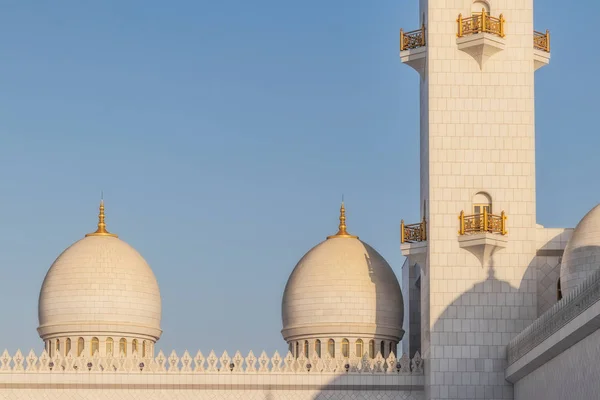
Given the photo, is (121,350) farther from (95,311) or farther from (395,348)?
(395,348)

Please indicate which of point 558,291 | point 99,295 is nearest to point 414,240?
point 558,291

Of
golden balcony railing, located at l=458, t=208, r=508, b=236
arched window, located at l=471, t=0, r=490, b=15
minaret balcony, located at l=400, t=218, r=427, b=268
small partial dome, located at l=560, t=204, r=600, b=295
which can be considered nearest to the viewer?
small partial dome, located at l=560, t=204, r=600, b=295

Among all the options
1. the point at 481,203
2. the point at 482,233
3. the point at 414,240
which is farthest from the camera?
the point at 414,240

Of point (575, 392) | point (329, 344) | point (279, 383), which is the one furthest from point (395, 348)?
point (575, 392)

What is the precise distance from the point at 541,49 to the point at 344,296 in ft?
31.6

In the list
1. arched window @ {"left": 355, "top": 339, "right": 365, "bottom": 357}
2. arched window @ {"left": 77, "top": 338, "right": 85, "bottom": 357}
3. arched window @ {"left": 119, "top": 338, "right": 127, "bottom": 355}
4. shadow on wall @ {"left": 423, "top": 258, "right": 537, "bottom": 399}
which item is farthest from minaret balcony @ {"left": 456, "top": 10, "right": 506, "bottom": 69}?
A: arched window @ {"left": 77, "top": 338, "right": 85, "bottom": 357}

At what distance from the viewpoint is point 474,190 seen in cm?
3831

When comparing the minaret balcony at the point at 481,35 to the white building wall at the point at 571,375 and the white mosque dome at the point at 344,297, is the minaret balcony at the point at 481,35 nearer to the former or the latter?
the white mosque dome at the point at 344,297

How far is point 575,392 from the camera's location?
2886 cm

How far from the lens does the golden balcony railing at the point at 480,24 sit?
126 ft

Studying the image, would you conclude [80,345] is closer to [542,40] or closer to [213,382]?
[213,382]

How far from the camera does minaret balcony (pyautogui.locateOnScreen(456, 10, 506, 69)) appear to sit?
3831cm

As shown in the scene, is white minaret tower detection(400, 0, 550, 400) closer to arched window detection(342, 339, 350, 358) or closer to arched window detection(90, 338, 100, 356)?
arched window detection(342, 339, 350, 358)

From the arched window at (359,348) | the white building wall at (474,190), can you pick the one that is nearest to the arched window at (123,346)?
the arched window at (359,348)
